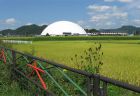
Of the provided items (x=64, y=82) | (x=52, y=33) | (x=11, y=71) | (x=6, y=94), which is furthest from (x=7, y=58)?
(x=52, y=33)

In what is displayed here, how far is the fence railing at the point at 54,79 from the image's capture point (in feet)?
12.5

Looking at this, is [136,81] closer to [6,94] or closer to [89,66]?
[89,66]

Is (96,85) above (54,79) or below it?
above

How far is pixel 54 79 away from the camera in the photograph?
6.80 meters

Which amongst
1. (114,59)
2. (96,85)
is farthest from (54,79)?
(114,59)

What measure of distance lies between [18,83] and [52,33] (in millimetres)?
187993

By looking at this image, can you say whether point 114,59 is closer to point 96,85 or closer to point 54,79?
point 54,79

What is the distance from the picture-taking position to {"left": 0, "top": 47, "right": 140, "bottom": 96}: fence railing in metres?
3.80

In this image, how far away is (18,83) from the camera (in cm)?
981

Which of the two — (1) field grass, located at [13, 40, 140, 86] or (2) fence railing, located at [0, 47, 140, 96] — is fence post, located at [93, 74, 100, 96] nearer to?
(2) fence railing, located at [0, 47, 140, 96]

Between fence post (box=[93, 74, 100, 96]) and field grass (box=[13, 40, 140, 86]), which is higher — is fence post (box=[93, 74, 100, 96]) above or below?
above

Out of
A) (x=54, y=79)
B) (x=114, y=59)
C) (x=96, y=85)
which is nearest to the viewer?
(x=96, y=85)

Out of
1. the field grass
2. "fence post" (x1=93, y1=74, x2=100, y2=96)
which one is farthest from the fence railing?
the field grass

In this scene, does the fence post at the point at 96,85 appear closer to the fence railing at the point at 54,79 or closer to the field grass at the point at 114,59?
the fence railing at the point at 54,79
